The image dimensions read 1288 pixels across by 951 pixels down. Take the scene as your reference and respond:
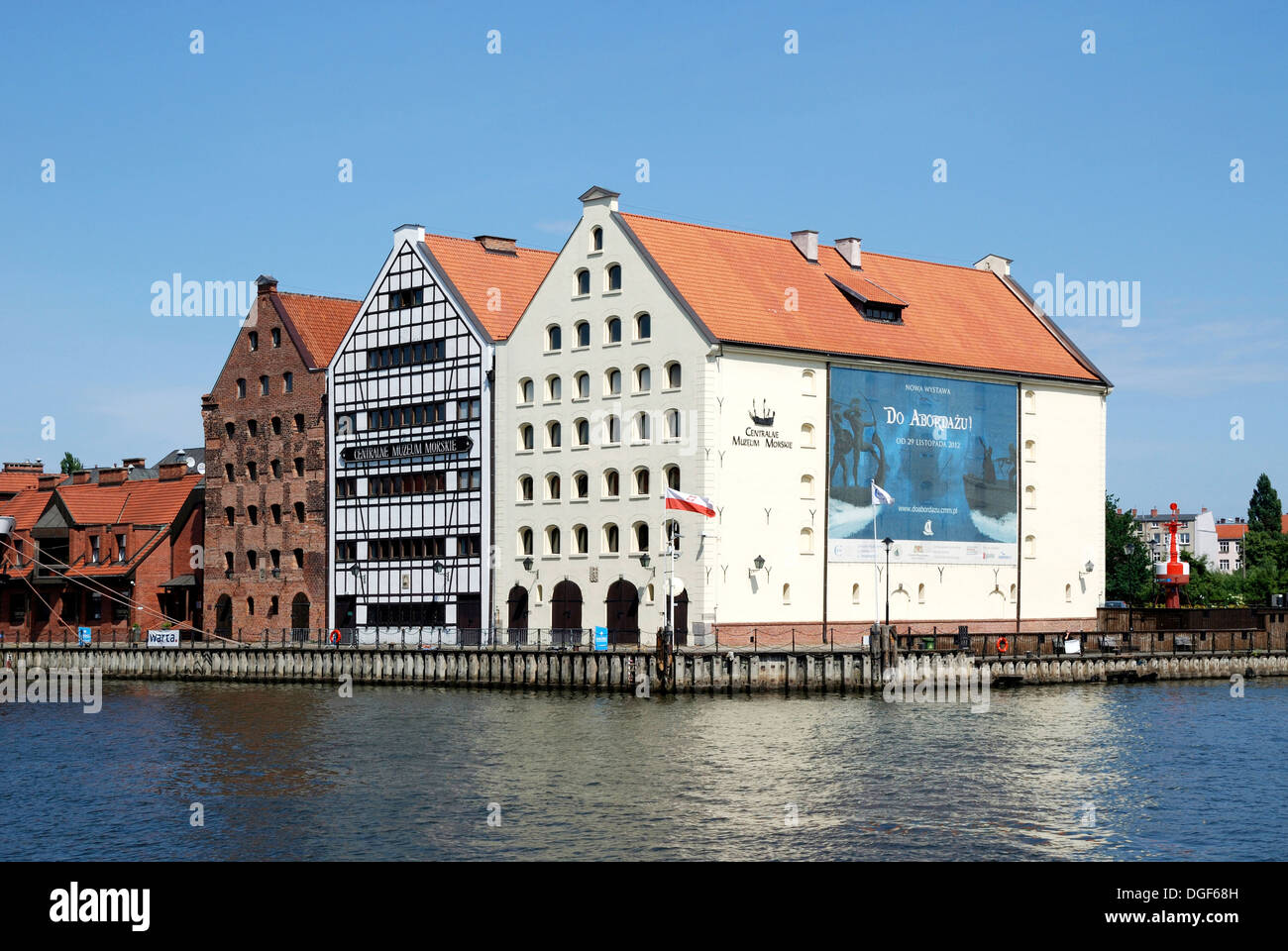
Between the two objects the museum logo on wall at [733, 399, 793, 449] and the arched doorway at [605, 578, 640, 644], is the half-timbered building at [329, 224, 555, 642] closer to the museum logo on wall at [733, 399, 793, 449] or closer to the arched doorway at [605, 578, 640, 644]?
the arched doorway at [605, 578, 640, 644]

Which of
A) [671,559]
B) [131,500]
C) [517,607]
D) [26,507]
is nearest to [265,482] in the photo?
[131,500]

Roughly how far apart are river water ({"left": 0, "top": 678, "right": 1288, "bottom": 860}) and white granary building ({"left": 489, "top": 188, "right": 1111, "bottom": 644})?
A: 13.5 m

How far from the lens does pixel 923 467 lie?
8219cm

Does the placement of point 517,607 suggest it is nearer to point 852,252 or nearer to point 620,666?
point 620,666

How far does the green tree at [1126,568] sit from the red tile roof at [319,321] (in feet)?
223

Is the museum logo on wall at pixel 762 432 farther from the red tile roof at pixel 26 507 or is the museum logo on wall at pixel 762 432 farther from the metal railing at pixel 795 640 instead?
the red tile roof at pixel 26 507

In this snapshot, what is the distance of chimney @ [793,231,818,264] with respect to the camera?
8675 centimetres

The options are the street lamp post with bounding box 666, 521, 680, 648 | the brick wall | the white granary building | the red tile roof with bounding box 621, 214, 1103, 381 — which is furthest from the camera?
the brick wall

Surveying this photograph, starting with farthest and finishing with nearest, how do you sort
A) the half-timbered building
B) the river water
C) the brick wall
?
the brick wall
the half-timbered building
the river water

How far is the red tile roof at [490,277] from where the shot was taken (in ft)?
286

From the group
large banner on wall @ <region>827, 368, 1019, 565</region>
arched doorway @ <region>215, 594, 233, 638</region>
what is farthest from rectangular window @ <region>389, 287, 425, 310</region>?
large banner on wall @ <region>827, 368, 1019, 565</region>

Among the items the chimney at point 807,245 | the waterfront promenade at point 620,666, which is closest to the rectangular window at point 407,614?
the waterfront promenade at point 620,666
